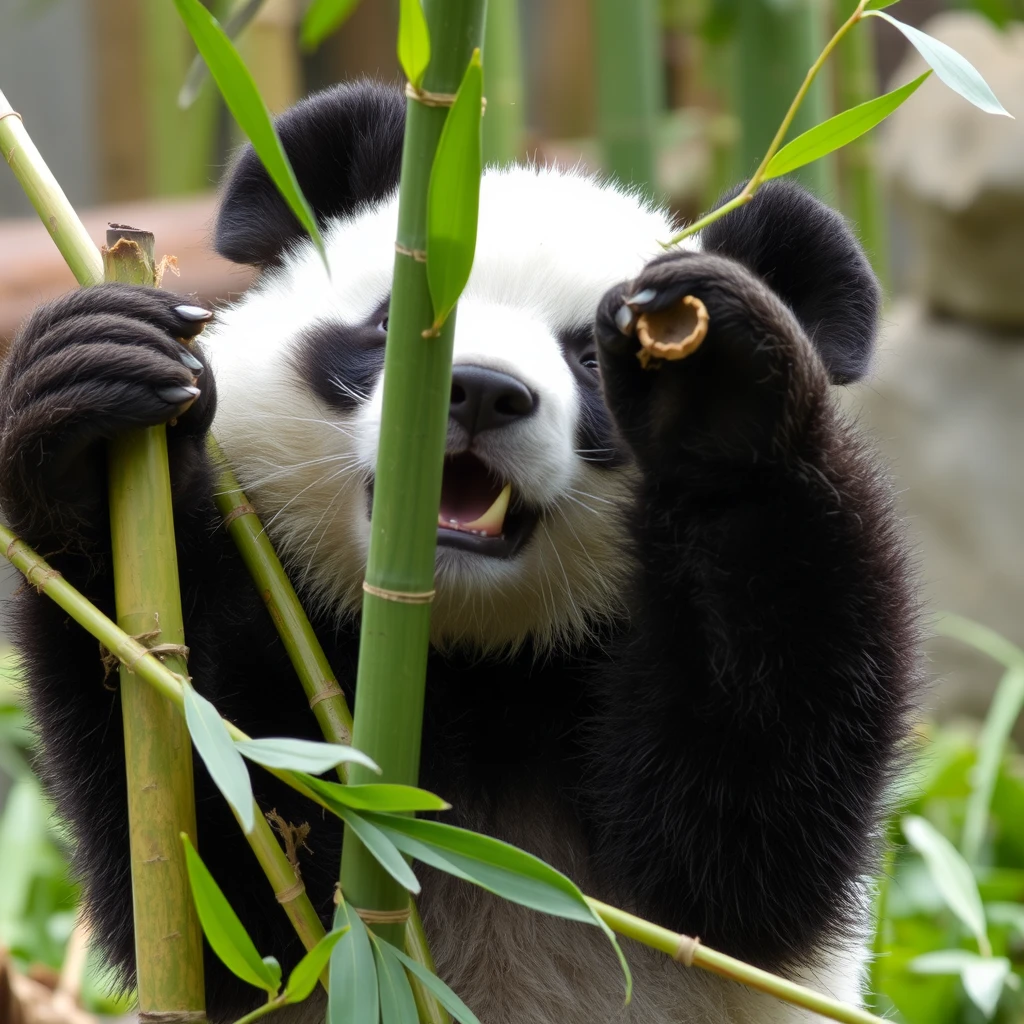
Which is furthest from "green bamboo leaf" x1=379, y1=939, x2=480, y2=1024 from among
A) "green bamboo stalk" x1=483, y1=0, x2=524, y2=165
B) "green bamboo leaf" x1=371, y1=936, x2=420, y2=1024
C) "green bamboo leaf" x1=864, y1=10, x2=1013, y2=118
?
"green bamboo stalk" x1=483, y1=0, x2=524, y2=165

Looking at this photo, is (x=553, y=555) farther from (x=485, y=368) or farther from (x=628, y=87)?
(x=628, y=87)

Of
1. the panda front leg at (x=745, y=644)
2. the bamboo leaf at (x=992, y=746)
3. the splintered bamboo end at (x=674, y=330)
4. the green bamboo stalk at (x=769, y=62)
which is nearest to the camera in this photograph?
the splintered bamboo end at (x=674, y=330)

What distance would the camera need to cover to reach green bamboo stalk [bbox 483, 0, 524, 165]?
2863 millimetres

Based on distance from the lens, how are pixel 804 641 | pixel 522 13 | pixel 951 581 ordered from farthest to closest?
pixel 522 13 < pixel 951 581 < pixel 804 641

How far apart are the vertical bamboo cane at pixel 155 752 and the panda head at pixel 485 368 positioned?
26cm

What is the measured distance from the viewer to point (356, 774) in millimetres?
1021

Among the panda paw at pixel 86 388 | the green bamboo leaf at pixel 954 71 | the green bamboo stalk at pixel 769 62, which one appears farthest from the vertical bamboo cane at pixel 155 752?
the green bamboo stalk at pixel 769 62

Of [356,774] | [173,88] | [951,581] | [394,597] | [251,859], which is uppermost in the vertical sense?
[173,88]

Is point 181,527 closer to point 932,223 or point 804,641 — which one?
point 804,641

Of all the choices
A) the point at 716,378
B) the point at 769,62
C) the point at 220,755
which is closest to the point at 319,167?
the point at 716,378

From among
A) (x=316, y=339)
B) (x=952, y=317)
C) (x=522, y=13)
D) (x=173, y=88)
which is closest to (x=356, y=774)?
(x=316, y=339)

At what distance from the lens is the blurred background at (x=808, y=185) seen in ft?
8.57

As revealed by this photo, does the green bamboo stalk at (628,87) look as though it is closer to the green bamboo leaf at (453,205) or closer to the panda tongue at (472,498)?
the panda tongue at (472,498)

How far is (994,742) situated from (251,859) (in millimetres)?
1667
